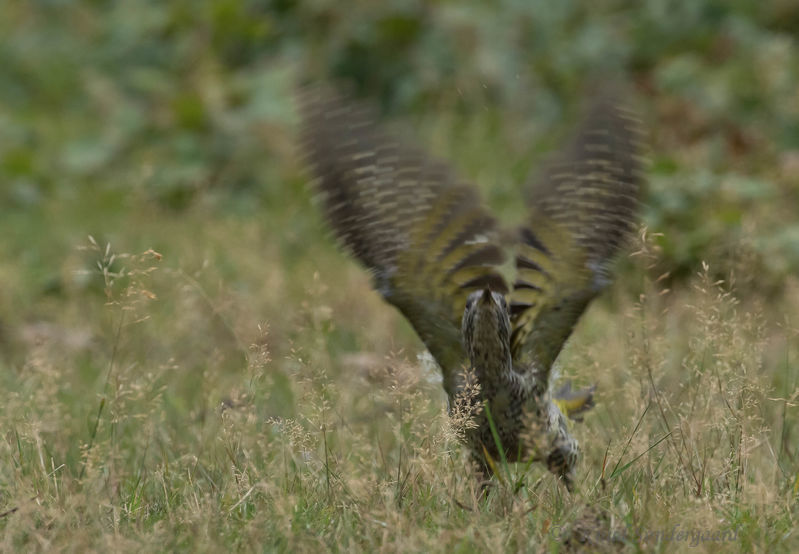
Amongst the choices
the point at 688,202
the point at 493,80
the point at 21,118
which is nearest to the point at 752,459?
the point at 688,202

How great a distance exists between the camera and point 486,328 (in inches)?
128

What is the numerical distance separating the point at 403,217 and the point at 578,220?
1.69ft

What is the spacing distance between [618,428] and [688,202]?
9.58ft

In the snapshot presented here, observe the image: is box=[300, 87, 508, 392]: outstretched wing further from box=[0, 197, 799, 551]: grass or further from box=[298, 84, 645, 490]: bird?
box=[0, 197, 799, 551]: grass

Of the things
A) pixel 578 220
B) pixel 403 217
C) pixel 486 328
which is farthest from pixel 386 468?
pixel 578 220

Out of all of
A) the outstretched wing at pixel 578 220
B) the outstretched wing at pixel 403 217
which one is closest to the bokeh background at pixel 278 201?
the outstretched wing at pixel 403 217

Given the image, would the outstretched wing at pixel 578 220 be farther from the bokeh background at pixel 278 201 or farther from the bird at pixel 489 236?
the bokeh background at pixel 278 201

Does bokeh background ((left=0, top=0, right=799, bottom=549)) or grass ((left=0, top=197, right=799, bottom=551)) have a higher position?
grass ((left=0, top=197, right=799, bottom=551))

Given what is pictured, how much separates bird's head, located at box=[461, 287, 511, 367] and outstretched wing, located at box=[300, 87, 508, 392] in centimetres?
19

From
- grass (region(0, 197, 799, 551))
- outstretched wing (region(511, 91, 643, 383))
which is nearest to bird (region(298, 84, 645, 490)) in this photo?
outstretched wing (region(511, 91, 643, 383))

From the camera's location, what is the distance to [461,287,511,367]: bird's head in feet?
10.6

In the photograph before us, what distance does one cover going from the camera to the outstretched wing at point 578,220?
345cm

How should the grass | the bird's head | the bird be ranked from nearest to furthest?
the grass < the bird's head < the bird

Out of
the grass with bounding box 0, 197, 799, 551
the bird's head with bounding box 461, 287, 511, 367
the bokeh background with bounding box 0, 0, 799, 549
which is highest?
the bird's head with bounding box 461, 287, 511, 367
